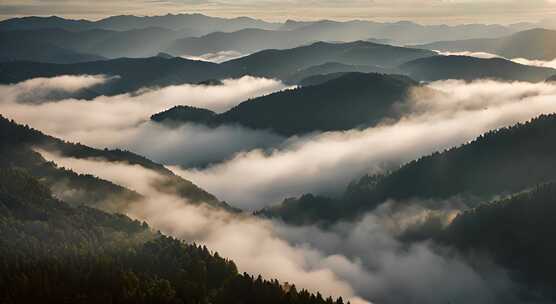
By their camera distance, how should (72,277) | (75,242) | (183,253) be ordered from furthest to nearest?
(75,242)
(183,253)
(72,277)

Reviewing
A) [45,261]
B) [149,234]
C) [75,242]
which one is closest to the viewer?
[45,261]

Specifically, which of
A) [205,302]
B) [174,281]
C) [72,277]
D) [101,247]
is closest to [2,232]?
[101,247]

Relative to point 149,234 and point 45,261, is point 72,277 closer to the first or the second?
point 45,261

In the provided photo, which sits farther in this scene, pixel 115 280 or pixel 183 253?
pixel 183 253

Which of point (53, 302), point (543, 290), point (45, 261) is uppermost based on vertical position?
point (543, 290)

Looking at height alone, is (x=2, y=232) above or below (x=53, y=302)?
above

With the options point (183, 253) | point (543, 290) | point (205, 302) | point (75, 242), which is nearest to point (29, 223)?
point (75, 242)
